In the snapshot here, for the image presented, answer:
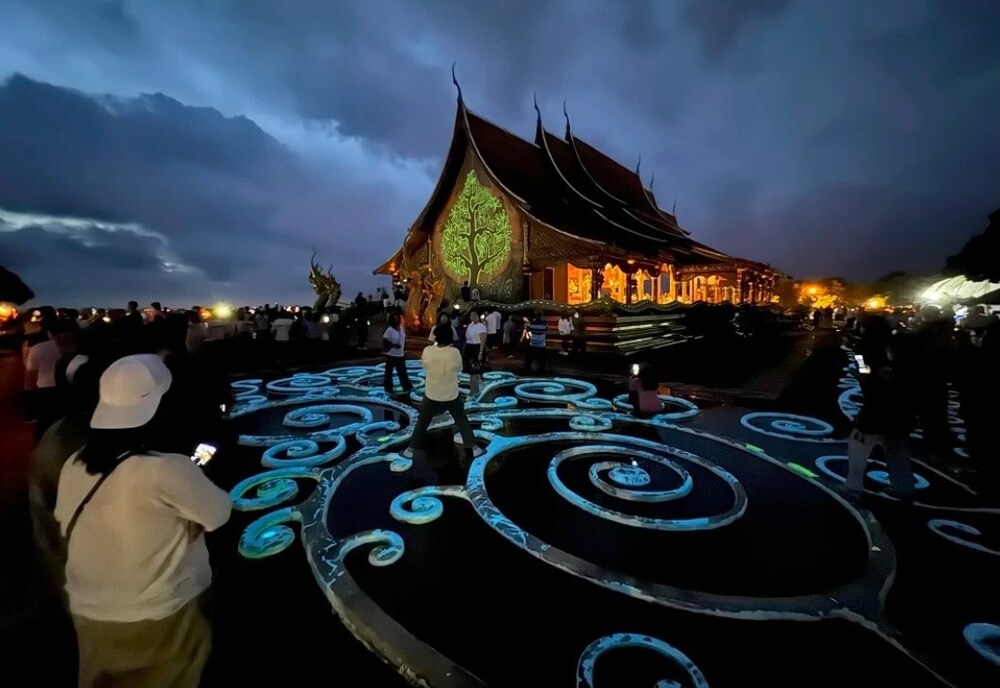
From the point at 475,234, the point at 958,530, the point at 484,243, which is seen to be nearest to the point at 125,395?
the point at 958,530

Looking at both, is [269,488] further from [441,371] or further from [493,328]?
[493,328]

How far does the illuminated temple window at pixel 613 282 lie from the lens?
18020 mm

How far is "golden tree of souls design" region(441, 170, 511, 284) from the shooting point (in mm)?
15055

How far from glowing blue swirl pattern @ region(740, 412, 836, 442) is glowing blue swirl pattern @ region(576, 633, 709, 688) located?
3798mm

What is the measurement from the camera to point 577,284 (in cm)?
1700

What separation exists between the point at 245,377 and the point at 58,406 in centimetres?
576

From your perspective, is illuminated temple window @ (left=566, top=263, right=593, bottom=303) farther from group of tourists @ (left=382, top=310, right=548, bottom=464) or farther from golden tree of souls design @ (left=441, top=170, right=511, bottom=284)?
group of tourists @ (left=382, top=310, right=548, bottom=464)

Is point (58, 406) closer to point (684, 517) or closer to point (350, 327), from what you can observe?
point (684, 517)

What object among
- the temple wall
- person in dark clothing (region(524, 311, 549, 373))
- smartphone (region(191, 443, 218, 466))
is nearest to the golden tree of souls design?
the temple wall

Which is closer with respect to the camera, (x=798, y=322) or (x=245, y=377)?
(x=245, y=377)

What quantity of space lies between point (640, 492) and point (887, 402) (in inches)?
76.7

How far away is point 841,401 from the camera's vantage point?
629 cm

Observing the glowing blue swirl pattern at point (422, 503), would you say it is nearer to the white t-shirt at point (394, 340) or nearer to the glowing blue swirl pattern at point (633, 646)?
the glowing blue swirl pattern at point (633, 646)

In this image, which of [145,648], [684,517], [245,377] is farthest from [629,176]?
[145,648]
